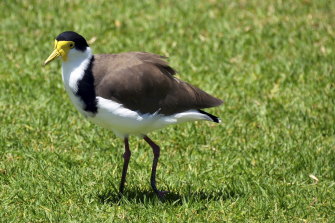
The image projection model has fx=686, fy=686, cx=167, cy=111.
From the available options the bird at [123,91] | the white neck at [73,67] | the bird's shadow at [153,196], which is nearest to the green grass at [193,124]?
the bird's shadow at [153,196]

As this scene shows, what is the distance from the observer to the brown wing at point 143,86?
5.93 meters

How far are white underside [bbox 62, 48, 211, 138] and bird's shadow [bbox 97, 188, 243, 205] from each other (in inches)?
23.4

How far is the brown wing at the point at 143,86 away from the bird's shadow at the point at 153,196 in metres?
0.79

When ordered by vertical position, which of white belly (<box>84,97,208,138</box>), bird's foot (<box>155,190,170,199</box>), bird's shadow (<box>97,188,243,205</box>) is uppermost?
white belly (<box>84,97,208,138</box>)

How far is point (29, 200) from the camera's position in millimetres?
6145

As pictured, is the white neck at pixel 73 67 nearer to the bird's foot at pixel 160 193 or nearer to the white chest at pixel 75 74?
the white chest at pixel 75 74

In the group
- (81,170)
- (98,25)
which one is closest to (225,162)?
(81,170)

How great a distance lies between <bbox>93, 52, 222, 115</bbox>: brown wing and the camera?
5934mm

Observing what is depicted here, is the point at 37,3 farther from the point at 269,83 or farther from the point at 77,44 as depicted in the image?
the point at 77,44

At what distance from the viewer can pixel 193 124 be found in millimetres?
7992

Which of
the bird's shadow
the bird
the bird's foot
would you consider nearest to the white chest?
the bird

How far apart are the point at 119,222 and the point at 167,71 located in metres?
1.52

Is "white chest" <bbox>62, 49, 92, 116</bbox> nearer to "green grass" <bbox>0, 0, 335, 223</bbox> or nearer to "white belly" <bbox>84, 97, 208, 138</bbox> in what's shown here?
"white belly" <bbox>84, 97, 208, 138</bbox>

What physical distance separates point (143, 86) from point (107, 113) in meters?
0.45
